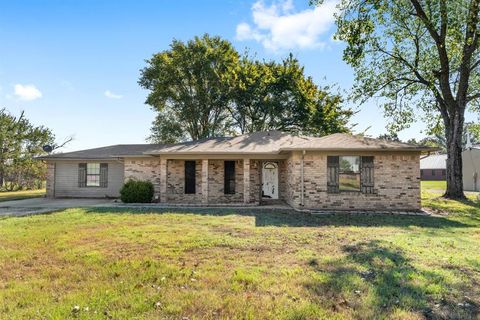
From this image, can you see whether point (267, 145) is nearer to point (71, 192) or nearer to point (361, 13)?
point (361, 13)

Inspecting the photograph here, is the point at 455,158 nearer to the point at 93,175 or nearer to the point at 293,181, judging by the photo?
the point at 293,181

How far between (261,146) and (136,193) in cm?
624

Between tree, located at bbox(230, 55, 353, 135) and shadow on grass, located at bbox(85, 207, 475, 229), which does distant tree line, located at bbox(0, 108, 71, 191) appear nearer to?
tree, located at bbox(230, 55, 353, 135)

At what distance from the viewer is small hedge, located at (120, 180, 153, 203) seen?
590 inches

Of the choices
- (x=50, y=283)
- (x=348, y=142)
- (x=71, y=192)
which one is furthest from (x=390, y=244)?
(x=71, y=192)

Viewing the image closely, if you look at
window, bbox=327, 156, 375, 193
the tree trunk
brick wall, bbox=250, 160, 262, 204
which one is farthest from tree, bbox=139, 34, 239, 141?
the tree trunk

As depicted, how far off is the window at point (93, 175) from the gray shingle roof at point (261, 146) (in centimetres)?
67

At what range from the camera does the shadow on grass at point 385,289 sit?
3.63 metres

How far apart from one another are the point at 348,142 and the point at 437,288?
9.64 m

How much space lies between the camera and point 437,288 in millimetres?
4266

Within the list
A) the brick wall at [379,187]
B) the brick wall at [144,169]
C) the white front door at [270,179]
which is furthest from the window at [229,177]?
the brick wall at [379,187]

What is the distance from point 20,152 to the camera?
27766 millimetres

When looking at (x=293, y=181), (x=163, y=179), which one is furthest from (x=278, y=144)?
(x=163, y=179)

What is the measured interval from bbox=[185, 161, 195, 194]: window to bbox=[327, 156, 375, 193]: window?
6.62 metres
